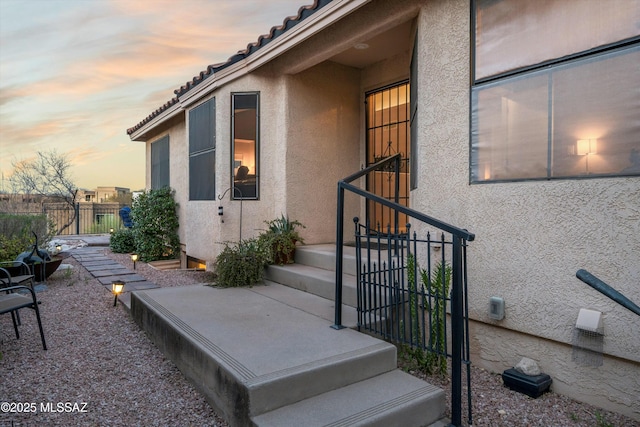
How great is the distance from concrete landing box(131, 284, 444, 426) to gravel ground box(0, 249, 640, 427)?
0.22 metres

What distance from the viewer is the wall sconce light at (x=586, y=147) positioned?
2875 millimetres

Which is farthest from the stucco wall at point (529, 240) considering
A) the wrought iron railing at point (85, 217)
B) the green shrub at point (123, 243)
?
the wrought iron railing at point (85, 217)

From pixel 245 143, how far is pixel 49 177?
12.9 m

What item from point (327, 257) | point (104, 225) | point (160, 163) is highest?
point (160, 163)

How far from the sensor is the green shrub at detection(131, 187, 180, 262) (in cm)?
973

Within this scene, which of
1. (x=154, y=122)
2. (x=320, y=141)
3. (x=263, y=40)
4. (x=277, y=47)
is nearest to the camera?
(x=277, y=47)

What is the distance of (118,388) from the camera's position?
311cm

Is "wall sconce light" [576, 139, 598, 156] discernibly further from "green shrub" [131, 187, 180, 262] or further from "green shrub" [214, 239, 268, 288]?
"green shrub" [131, 187, 180, 262]

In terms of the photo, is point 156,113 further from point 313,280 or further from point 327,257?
point 313,280

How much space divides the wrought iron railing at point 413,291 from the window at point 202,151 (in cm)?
379

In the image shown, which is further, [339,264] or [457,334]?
[339,264]

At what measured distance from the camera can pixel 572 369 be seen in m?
3.01

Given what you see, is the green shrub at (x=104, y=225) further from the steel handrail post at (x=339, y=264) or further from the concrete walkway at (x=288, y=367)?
the steel handrail post at (x=339, y=264)

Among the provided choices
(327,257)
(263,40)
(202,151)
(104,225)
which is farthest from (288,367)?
(104,225)
